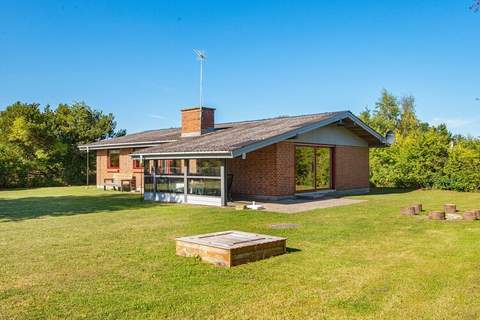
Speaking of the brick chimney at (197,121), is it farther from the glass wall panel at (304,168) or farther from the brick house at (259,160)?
the glass wall panel at (304,168)

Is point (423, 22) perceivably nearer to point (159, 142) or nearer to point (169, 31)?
point (169, 31)

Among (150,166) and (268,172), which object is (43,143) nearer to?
(150,166)

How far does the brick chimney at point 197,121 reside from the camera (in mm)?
19422

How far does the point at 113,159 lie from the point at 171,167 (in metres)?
10.1

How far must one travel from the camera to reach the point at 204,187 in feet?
47.2

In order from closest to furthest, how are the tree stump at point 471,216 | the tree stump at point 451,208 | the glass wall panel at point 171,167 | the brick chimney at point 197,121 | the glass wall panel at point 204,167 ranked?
the tree stump at point 471,216, the tree stump at point 451,208, the glass wall panel at point 204,167, the glass wall panel at point 171,167, the brick chimney at point 197,121

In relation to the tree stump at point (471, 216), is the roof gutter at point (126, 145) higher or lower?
higher

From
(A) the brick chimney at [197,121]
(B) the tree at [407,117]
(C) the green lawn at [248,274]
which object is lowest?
(C) the green lawn at [248,274]

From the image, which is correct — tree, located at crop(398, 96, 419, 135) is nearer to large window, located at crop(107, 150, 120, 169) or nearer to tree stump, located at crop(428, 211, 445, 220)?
large window, located at crop(107, 150, 120, 169)

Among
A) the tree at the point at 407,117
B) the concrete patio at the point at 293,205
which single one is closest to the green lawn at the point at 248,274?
the concrete patio at the point at 293,205

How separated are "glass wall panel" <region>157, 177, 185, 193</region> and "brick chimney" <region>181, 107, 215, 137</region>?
13.2ft

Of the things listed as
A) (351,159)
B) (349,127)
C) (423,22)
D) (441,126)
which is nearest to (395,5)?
(423,22)

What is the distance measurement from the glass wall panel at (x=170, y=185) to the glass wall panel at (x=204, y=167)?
0.65 m

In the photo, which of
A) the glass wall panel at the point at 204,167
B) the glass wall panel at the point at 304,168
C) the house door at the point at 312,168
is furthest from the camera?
the house door at the point at 312,168
